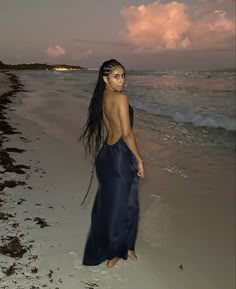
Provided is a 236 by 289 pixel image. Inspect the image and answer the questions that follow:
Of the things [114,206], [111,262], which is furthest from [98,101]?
[111,262]

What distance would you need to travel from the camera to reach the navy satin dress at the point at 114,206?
3607 mm

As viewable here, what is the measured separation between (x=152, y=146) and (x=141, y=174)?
6.86m

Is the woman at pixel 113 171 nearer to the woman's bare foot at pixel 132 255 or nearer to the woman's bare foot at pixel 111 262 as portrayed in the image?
the woman's bare foot at pixel 111 262

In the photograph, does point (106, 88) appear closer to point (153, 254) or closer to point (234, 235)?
point (153, 254)

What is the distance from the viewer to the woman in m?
3.49

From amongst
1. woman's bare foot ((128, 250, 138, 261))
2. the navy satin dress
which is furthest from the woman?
woman's bare foot ((128, 250, 138, 261))

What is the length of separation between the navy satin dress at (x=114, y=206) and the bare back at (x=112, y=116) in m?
0.07

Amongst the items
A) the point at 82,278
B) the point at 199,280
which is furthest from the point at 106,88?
the point at 199,280

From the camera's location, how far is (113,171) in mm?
3607

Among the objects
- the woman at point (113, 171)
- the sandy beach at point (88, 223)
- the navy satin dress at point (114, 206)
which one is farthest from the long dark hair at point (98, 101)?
the sandy beach at point (88, 223)

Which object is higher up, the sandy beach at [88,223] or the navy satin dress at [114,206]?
the navy satin dress at [114,206]

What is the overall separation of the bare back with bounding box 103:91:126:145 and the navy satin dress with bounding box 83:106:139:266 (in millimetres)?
66

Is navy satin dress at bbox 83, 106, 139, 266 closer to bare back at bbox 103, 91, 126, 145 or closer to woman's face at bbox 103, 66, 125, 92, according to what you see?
bare back at bbox 103, 91, 126, 145

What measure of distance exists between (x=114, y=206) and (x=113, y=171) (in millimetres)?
378
